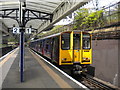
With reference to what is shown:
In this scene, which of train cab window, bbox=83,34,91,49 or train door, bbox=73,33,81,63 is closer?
train door, bbox=73,33,81,63

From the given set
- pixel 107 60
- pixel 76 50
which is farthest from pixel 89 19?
pixel 76 50

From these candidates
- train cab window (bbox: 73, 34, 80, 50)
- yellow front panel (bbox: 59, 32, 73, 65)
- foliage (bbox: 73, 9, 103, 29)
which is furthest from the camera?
foliage (bbox: 73, 9, 103, 29)

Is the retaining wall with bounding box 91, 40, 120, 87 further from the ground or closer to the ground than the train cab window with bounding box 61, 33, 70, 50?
closer to the ground

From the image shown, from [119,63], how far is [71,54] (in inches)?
120

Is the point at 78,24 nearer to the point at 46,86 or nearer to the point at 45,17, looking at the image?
the point at 45,17

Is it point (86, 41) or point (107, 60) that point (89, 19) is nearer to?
point (86, 41)

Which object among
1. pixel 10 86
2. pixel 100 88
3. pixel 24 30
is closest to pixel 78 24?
pixel 100 88

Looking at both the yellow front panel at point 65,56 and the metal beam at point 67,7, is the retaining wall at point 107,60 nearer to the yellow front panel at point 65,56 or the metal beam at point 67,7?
the yellow front panel at point 65,56

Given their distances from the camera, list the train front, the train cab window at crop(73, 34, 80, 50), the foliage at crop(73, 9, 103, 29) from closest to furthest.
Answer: the train front, the train cab window at crop(73, 34, 80, 50), the foliage at crop(73, 9, 103, 29)

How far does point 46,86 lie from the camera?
6.25 m

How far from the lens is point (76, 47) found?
1038cm

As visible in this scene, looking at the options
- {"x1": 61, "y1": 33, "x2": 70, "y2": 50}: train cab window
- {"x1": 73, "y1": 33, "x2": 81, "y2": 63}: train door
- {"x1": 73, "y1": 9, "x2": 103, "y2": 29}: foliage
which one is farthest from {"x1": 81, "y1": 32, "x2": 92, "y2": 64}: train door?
{"x1": 73, "y1": 9, "x2": 103, "y2": 29}: foliage

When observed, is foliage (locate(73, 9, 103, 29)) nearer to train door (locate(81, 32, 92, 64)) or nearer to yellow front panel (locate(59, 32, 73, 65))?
train door (locate(81, 32, 92, 64))

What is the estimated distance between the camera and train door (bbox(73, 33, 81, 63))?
10234 mm
